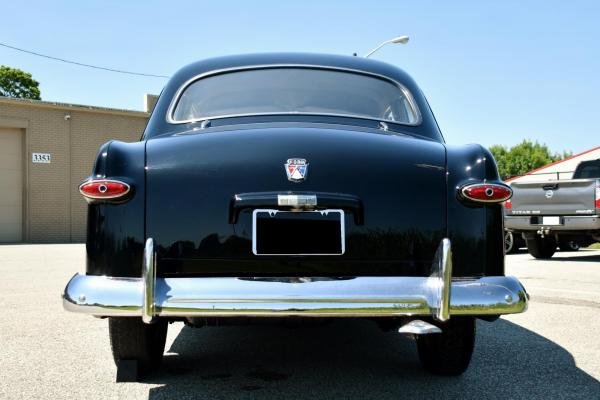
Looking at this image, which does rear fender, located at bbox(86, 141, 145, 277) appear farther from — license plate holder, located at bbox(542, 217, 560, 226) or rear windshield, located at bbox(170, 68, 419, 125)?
license plate holder, located at bbox(542, 217, 560, 226)

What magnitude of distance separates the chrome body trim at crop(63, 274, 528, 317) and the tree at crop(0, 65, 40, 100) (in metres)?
52.6

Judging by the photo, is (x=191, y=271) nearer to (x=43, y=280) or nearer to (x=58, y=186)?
(x=43, y=280)

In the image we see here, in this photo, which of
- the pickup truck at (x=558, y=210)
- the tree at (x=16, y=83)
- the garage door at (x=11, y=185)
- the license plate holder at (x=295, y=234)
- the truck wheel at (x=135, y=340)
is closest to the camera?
the license plate holder at (x=295, y=234)

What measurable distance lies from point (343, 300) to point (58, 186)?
74.4 ft

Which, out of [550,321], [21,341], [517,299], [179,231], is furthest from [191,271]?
[550,321]

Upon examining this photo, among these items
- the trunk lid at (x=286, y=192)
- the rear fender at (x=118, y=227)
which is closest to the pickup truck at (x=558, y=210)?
the trunk lid at (x=286, y=192)

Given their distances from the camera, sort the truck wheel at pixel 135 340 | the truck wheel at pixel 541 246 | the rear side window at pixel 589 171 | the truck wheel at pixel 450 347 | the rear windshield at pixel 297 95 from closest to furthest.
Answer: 1. the truck wheel at pixel 135 340
2. the truck wheel at pixel 450 347
3. the rear windshield at pixel 297 95
4. the truck wheel at pixel 541 246
5. the rear side window at pixel 589 171

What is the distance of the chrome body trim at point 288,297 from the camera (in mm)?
2598

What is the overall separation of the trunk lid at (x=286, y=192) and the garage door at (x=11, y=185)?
21.7m

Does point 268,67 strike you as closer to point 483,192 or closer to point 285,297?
point 483,192

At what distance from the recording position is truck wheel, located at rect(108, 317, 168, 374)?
3.16m

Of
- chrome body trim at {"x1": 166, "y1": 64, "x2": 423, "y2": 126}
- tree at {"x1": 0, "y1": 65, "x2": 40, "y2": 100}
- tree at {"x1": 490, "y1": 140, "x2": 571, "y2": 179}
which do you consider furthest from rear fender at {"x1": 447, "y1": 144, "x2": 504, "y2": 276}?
tree at {"x1": 490, "y1": 140, "x2": 571, "y2": 179}

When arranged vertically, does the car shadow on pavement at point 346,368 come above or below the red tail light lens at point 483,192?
below

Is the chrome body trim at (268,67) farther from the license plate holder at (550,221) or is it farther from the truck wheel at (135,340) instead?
the license plate holder at (550,221)
